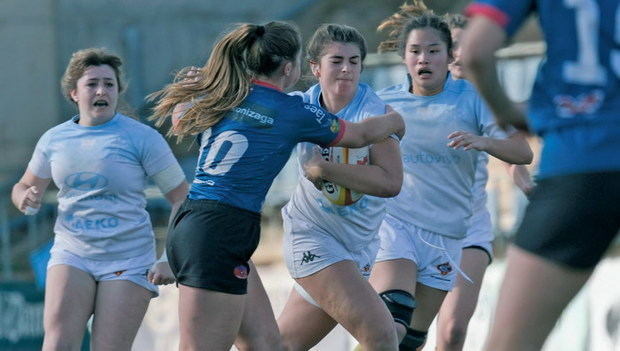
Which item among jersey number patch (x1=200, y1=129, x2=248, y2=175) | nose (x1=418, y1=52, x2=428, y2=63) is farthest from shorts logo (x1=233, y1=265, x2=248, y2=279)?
nose (x1=418, y1=52, x2=428, y2=63)

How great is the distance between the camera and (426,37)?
728 cm

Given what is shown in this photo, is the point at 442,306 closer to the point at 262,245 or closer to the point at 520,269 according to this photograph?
the point at 520,269

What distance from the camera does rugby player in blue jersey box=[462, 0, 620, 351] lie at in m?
3.94

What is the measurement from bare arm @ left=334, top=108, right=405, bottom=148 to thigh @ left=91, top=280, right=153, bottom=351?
183 centimetres

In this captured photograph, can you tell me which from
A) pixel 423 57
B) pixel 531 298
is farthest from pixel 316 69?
pixel 531 298

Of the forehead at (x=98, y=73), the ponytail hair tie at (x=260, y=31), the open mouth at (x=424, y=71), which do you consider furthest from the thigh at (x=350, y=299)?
the forehead at (x=98, y=73)

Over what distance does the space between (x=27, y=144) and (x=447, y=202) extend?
1099cm

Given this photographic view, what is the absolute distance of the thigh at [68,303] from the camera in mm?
7082

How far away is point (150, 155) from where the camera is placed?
7359mm

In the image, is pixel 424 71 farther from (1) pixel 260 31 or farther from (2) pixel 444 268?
(1) pixel 260 31

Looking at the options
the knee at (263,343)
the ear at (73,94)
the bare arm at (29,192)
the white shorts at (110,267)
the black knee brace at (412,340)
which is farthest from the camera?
the ear at (73,94)

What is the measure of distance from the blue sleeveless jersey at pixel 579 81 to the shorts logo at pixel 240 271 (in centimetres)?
196

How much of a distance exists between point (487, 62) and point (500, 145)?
274cm

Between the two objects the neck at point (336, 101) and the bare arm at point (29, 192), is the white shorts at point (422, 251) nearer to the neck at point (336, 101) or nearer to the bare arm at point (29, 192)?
the neck at point (336, 101)
